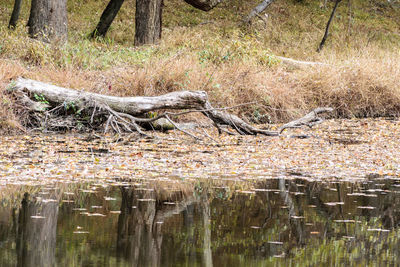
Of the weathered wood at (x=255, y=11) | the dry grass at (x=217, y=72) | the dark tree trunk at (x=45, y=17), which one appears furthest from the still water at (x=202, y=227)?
the weathered wood at (x=255, y=11)

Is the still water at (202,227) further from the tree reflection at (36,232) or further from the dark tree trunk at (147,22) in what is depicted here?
the dark tree trunk at (147,22)

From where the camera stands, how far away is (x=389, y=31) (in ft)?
71.6

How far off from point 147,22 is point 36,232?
1099 cm

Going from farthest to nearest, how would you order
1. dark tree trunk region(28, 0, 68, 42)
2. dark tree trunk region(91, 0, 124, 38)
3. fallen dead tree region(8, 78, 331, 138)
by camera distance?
1. dark tree trunk region(91, 0, 124, 38)
2. dark tree trunk region(28, 0, 68, 42)
3. fallen dead tree region(8, 78, 331, 138)

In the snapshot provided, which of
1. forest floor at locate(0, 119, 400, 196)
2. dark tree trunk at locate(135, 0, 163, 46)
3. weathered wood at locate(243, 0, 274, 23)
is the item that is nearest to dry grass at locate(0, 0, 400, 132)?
dark tree trunk at locate(135, 0, 163, 46)

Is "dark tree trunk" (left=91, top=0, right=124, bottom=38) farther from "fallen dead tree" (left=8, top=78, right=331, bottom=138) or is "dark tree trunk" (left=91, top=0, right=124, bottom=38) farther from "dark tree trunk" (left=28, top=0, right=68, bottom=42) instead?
"fallen dead tree" (left=8, top=78, right=331, bottom=138)

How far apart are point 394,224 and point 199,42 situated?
32.1ft

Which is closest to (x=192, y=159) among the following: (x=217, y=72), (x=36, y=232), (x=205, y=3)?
(x=36, y=232)

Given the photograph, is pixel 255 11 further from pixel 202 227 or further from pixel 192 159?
pixel 202 227

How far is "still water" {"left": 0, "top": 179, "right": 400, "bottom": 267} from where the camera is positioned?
2779 mm

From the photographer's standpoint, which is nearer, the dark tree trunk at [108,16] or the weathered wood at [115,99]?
the weathered wood at [115,99]

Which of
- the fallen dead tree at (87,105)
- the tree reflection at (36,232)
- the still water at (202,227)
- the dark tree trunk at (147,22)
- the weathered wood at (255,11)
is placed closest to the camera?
the tree reflection at (36,232)

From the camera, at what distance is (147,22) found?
1367 centimetres

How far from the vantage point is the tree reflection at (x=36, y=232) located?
105 inches
